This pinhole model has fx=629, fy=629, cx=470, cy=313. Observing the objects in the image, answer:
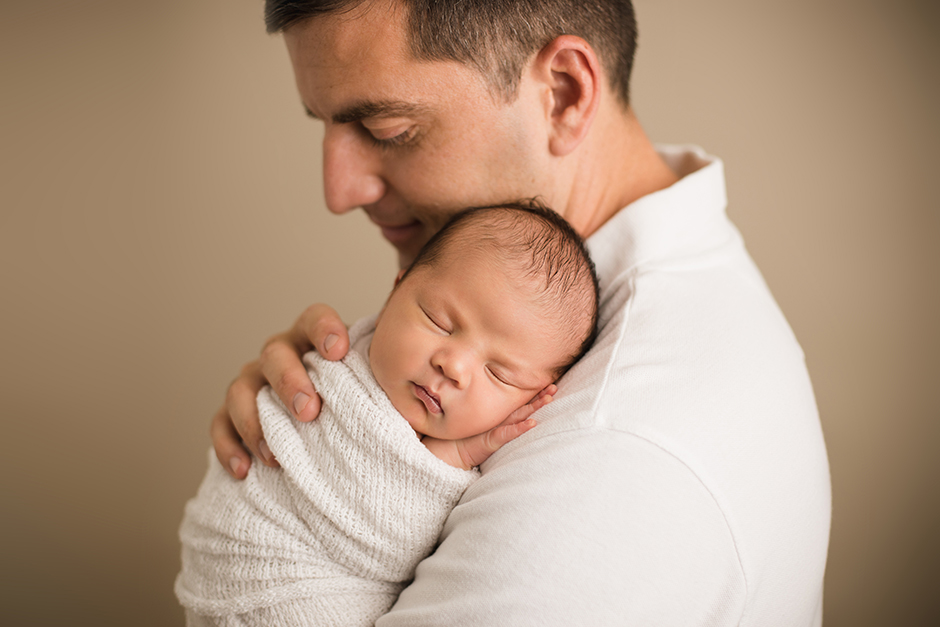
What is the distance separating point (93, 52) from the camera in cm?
261

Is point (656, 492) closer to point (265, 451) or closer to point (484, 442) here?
point (484, 442)

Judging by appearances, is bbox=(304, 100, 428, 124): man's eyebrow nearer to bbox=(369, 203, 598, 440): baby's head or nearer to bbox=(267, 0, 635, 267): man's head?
bbox=(267, 0, 635, 267): man's head

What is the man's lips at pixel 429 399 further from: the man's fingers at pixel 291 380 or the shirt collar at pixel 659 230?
the shirt collar at pixel 659 230

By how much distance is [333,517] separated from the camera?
3.34 ft

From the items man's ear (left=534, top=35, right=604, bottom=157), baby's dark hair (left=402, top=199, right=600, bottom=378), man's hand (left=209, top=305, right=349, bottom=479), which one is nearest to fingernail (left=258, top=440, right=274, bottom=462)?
man's hand (left=209, top=305, right=349, bottom=479)

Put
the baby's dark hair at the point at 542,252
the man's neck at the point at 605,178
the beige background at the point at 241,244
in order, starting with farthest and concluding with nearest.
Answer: the beige background at the point at 241,244
the man's neck at the point at 605,178
the baby's dark hair at the point at 542,252

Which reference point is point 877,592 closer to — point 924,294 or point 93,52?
point 924,294

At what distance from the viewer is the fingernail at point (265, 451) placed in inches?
44.6

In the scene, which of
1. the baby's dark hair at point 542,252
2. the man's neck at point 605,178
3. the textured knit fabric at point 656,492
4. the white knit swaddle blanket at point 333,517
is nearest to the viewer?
the textured knit fabric at point 656,492

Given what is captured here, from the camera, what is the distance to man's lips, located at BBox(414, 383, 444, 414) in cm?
106

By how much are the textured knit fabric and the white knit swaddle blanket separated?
7 cm

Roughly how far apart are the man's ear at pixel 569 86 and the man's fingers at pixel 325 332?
0.56 meters

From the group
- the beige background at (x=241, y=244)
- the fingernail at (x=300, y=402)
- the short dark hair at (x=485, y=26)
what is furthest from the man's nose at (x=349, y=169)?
the beige background at (x=241, y=244)

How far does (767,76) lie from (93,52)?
8.72ft
